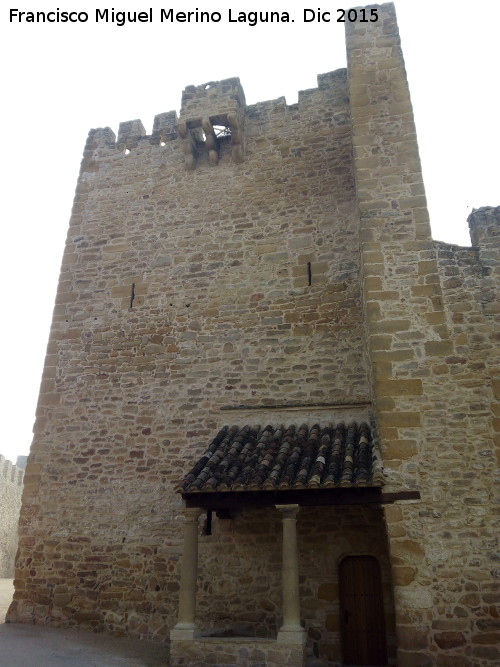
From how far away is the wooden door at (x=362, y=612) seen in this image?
7.08 m

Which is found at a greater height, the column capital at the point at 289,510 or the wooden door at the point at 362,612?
the column capital at the point at 289,510

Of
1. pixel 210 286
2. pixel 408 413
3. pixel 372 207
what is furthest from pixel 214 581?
pixel 372 207

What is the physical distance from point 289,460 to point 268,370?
6.77ft

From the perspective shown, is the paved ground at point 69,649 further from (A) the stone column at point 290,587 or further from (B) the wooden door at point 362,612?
(B) the wooden door at point 362,612

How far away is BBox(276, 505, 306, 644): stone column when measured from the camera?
6.16 meters

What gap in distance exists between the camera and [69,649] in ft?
23.1

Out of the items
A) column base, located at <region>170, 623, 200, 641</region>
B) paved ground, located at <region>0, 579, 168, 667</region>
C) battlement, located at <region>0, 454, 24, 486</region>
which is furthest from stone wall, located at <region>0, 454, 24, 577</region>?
column base, located at <region>170, 623, 200, 641</region>

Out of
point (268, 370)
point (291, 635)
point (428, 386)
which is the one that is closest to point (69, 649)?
point (291, 635)

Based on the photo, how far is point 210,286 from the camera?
9.98 meters

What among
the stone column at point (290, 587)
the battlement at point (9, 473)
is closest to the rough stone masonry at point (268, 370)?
the stone column at point (290, 587)

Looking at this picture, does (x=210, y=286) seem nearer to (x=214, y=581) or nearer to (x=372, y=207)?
(x=372, y=207)

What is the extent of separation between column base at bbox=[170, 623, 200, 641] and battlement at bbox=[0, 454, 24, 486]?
52.2ft

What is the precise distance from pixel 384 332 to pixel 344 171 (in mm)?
4080

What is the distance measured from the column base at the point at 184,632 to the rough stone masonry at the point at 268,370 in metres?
0.19
